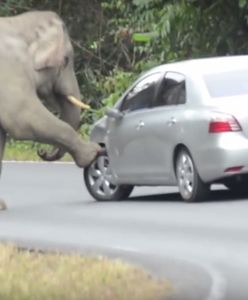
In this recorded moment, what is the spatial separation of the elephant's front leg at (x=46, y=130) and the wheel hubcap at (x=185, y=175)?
108 cm

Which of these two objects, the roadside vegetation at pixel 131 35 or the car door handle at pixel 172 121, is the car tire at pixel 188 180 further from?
→ the roadside vegetation at pixel 131 35

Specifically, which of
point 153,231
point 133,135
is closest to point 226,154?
point 133,135

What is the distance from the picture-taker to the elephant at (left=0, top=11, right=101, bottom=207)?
1788 cm

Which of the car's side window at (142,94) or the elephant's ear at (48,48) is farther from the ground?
the elephant's ear at (48,48)

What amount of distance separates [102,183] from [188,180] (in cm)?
198

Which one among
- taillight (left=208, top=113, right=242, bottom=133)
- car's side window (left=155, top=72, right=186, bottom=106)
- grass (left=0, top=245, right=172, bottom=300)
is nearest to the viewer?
grass (left=0, top=245, right=172, bottom=300)

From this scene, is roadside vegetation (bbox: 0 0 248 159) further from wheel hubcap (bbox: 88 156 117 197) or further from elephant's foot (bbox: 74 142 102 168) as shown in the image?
elephant's foot (bbox: 74 142 102 168)

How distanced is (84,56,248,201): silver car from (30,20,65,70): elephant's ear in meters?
1.49

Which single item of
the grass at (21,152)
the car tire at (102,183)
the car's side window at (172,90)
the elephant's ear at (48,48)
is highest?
the elephant's ear at (48,48)

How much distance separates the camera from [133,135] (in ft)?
63.2

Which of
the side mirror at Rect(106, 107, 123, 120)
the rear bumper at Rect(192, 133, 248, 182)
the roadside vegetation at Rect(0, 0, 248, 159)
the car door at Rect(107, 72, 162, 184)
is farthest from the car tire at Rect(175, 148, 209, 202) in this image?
the roadside vegetation at Rect(0, 0, 248, 159)

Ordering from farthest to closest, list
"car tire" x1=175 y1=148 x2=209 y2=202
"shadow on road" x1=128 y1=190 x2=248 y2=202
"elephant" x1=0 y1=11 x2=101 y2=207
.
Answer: "shadow on road" x1=128 y1=190 x2=248 y2=202
"car tire" x1=175 y1=148 x2=209 y2=202
"elephant" x1=0 y1=11 x2=101 y2=207

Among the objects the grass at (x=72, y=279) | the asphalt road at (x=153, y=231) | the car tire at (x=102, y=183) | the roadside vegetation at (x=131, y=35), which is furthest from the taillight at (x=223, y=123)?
the roadside vegetation at (x=131, y=35)

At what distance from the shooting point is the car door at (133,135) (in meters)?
19.1
